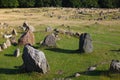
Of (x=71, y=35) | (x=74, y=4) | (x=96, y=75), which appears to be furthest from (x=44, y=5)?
(x=96, y=75)

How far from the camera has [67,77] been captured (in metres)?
33.0

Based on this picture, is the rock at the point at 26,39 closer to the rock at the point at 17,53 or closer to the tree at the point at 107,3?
the rock at the point at 17,53

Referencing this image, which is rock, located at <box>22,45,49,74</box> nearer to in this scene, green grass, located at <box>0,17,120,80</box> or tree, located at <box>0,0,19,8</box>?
green grass, located at <box>0,17,120,80</box>

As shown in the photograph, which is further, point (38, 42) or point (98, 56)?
point (38, 42)

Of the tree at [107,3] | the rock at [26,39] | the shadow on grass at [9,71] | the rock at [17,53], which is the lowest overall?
the tree at [107,3]

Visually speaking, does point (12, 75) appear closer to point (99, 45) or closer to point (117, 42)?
point (99, 45)

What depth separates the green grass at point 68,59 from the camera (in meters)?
33.2

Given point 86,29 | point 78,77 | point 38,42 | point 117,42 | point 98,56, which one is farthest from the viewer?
point 86,29

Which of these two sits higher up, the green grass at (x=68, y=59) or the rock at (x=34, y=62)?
the rock at (x=34, y=62)

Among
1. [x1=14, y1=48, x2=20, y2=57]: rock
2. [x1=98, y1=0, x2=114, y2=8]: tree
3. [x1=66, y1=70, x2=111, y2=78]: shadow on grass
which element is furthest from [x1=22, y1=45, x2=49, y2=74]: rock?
[x1=98, y1=0, x2=114, y2=8]: tree

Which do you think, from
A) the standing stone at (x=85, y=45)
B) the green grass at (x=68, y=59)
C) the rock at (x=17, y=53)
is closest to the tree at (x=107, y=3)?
the green grass at (x=68, y=59)

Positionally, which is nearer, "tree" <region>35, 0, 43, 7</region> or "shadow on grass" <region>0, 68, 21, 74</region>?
"shadow on grass" <region>0, 68, 21, 74</region>

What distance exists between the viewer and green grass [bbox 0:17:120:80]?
109 feet

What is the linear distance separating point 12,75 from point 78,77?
6101 mm
